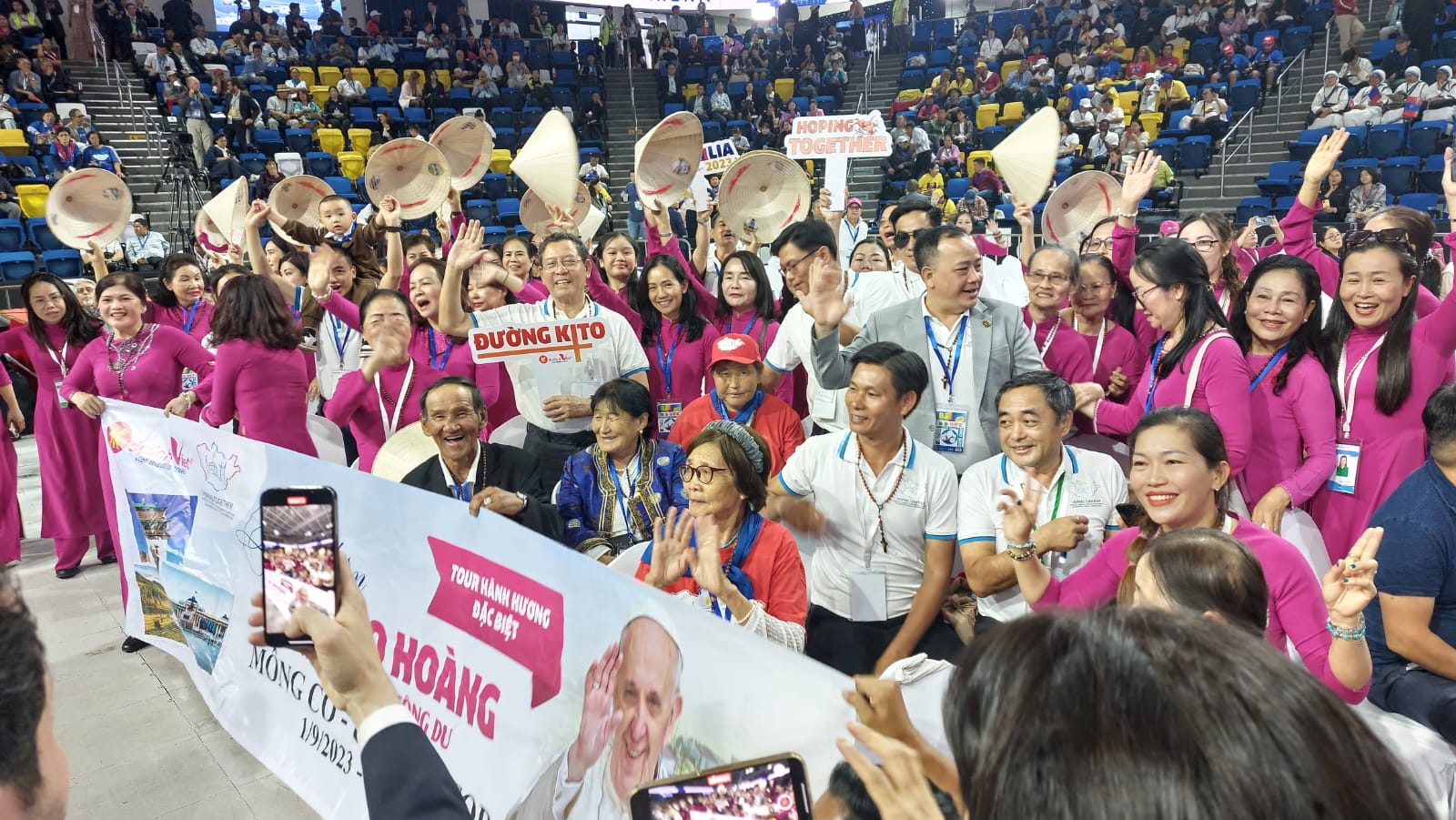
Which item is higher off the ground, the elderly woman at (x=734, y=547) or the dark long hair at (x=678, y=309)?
the dark long hair at (x=678, y=309)

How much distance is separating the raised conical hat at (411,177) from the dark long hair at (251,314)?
1340mm

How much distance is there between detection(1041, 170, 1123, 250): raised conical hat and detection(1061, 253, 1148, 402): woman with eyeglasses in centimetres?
182

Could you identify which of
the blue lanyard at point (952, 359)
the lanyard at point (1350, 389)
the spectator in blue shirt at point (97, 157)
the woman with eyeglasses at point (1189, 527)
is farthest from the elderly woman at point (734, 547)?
the spectator in blue shirt at point (97, 157)

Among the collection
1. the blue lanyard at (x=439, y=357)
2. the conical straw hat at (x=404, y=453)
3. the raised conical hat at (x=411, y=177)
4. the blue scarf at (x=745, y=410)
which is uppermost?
the raised conical hat at (x=411, y=177)

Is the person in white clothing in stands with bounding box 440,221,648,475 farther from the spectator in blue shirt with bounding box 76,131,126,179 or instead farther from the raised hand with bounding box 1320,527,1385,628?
the spectator in blue shirt with bounding box 76,131,126,179

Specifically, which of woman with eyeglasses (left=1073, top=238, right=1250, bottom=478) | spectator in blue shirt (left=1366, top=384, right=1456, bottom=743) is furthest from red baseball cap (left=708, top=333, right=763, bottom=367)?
spectator in blue shirt (left=1366, top=384, right=1456, bottom=743)

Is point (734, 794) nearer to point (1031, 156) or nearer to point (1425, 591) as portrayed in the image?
point (1425, 591)

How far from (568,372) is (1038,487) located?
2013 mm

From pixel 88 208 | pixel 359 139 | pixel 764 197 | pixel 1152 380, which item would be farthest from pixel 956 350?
pixel 359 139

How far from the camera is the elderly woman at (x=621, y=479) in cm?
326

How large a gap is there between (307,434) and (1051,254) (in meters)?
3.12

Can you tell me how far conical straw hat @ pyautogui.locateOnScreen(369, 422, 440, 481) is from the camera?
342 centimetres

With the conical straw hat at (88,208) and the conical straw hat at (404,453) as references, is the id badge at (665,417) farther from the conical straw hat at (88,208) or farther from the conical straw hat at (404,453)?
the conical straw hat at (88,208)

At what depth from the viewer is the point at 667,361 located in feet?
14.5
